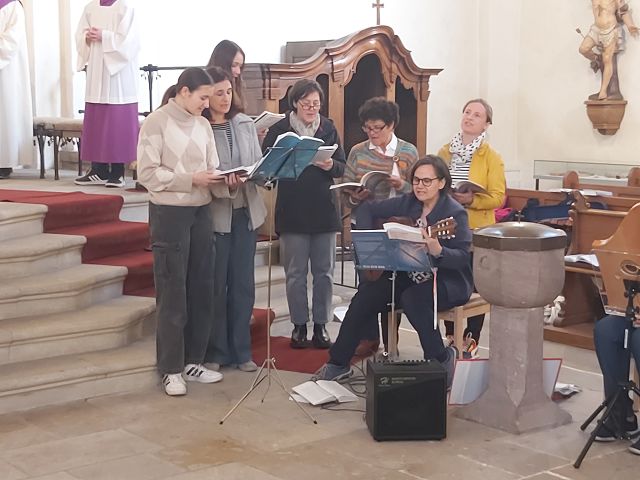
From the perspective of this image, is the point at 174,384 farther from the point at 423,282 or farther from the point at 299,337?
the point at 423,282

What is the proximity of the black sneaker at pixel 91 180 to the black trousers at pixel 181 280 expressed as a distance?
9.47ft

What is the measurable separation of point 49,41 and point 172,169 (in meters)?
5.01

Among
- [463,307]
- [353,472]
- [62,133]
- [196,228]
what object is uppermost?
[62,133]

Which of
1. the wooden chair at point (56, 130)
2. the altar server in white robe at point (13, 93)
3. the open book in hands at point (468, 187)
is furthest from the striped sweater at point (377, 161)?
the altar server in white robe at point (13, 93)

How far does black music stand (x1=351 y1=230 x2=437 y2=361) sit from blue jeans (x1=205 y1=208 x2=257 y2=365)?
0.88 meters

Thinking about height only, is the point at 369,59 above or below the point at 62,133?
above

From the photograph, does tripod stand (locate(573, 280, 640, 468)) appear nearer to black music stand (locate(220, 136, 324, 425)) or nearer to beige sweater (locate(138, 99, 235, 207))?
black music stand (locate(220, 136, 324, 425))

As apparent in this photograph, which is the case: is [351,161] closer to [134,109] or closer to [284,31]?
[134,109]

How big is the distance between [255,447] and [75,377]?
1.18 metres

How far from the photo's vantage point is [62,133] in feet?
27.4

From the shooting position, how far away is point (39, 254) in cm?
579

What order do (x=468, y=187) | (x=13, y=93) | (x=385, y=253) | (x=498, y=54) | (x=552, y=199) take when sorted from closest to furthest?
(x=385, y=253) → (x=468, y=187) → (x=552, y=199) → (x=13, y=93) → (x=498, y=54)

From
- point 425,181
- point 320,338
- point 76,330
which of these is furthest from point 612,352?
point 76,330

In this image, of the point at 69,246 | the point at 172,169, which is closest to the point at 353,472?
the point at 172,169
